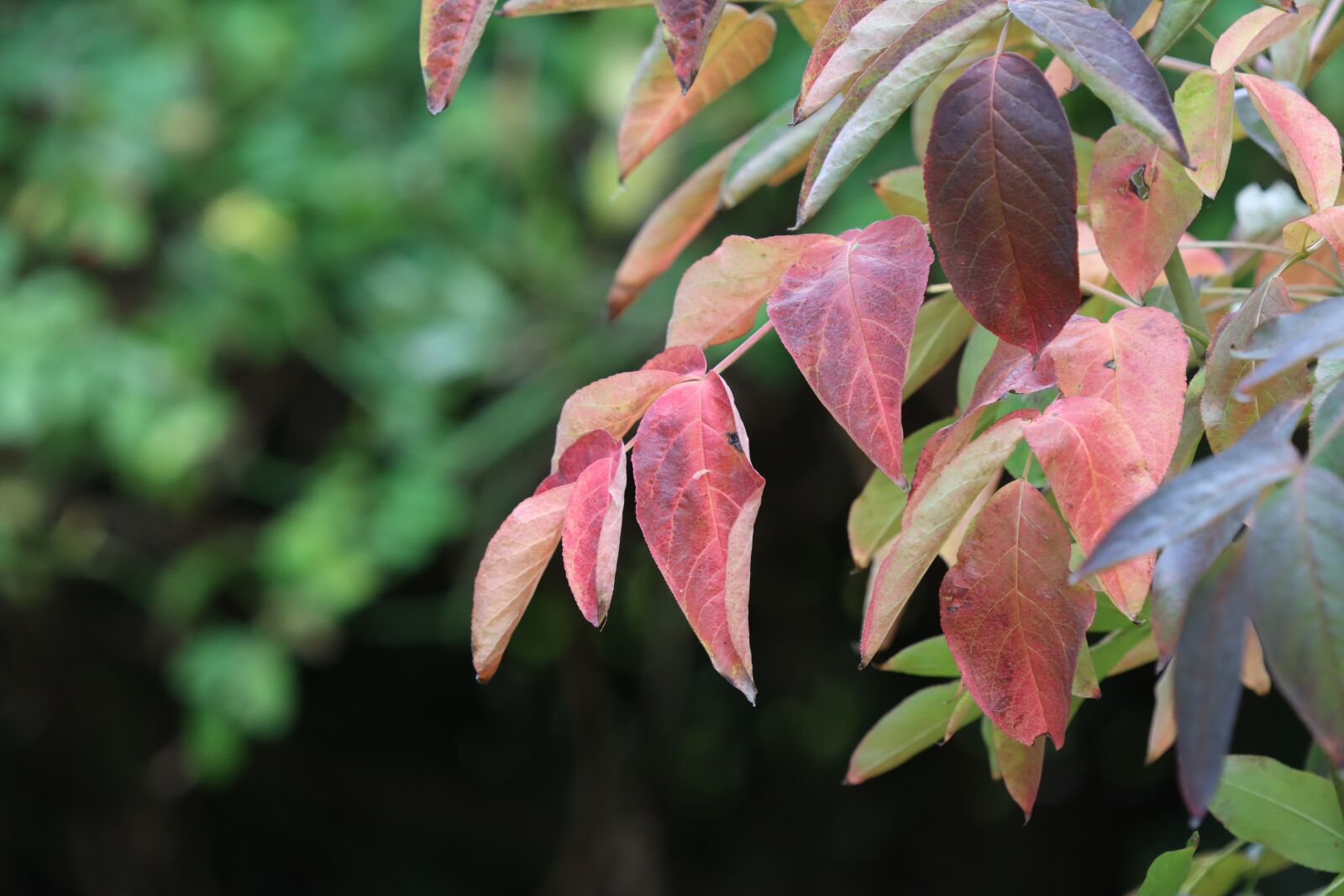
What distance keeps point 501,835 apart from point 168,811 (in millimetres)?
513

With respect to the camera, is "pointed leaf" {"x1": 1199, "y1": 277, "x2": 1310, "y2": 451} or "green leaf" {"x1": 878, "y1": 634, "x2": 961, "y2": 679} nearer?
"pointed leaf" {"x1": 1199, "y1": 277, "x2": 1310, "y2": 451}

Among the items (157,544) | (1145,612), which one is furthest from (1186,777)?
(157,544)

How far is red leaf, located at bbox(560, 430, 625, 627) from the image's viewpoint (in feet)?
0.85

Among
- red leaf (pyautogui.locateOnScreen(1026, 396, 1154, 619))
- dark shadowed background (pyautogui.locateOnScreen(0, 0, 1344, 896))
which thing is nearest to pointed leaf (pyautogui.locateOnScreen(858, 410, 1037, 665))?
red leaf (pyautogui.locateOnScreen(1026, 396, 1154, 619))

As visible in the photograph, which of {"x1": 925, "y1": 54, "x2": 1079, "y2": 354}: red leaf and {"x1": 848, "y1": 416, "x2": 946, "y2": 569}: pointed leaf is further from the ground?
{"x1": 925, "y1": 54, "x2": 1079, "y2": 354}: red leaf

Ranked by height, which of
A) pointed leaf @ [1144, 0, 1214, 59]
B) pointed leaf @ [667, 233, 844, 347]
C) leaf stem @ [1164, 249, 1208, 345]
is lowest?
leaf stem @ [1164, 249, 1208, 345]

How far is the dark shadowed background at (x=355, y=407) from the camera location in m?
1.28

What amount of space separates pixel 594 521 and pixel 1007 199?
0.39ft

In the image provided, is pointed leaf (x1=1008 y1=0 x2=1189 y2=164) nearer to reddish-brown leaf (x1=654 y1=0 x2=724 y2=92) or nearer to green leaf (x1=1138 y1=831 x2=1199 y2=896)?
reddish-brown leaf (x1=654 y1=0 x2=724 y2=92)

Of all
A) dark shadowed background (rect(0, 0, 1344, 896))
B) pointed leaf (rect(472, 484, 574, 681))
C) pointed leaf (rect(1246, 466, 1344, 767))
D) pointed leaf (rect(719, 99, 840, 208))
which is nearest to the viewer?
pointed leaf (rect(1246, 466, 1344, 767))

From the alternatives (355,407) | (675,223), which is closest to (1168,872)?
(675,223)

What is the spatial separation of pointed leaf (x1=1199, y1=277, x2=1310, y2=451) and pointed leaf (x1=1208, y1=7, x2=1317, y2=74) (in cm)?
6

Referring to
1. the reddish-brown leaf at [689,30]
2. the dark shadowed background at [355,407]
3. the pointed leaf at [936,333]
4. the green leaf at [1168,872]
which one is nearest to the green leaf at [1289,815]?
the green leaf at [1168,872]

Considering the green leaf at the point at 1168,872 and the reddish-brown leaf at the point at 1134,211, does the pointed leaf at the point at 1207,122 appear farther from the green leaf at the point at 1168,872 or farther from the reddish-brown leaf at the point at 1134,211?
the green leaf at the point at 1168,872
